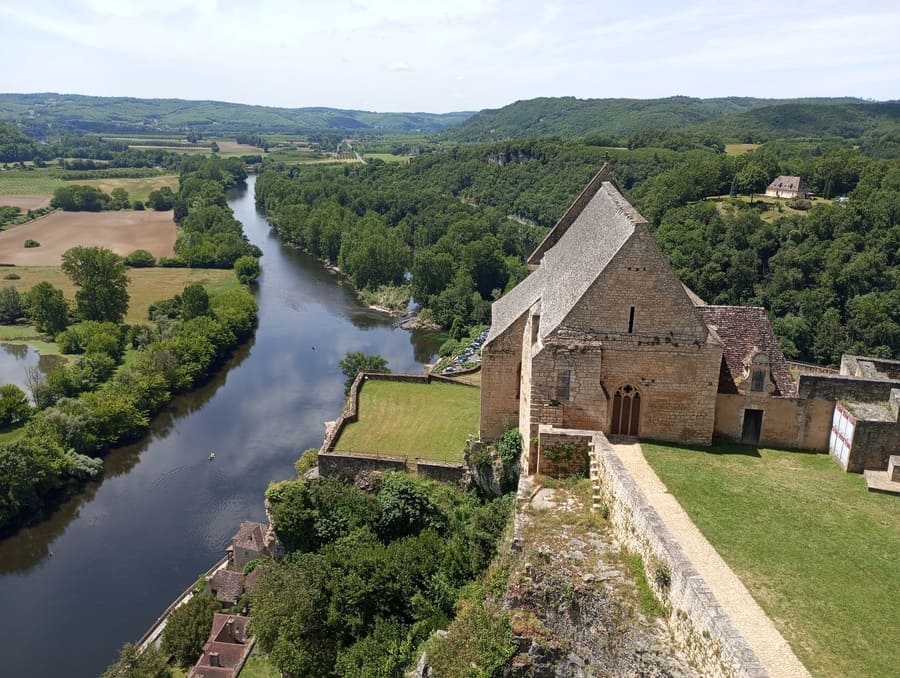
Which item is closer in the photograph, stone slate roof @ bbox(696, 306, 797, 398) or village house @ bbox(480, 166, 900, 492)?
village house @ bbox(480, 166, 900, 492)

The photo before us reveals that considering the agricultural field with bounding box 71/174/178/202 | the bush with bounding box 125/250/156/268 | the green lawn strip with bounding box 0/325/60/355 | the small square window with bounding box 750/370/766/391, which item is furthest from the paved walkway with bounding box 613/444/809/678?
the agricultural field with bounding box 71/174/178/202

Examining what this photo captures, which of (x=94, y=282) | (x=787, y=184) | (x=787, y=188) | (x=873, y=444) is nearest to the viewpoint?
(x=873, y=444)

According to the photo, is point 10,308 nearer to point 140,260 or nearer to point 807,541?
point 140,260

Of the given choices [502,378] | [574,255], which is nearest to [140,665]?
[502,378]

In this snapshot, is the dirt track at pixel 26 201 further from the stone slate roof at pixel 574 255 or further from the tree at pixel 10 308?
the stone slate roof at pixel 574 255

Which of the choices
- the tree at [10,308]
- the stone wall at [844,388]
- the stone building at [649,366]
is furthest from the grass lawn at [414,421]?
the tree at [10,308]

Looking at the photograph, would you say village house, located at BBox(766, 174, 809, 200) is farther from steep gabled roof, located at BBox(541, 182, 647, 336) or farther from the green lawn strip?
the green lawn strip
